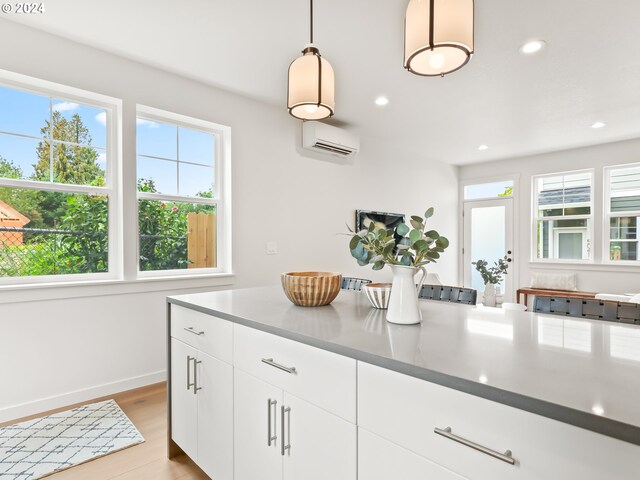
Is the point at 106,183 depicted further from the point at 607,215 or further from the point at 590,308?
the point at 607,215

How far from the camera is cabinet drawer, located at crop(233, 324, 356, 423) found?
1.01 meters

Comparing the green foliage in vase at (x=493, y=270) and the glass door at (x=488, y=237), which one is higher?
the glass door at (x=488, y=237)

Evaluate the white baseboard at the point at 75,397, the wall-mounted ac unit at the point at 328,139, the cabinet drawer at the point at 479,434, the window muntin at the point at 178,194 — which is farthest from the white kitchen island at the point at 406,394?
the wall-mounted ac unit at the point at 328,139

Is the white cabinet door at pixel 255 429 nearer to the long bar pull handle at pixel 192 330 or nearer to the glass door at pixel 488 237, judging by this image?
the long bar pull handle at pixel 192 330

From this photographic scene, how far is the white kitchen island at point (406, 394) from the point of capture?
0.65m

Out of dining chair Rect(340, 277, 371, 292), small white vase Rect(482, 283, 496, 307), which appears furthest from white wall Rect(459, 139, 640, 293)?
dining chair Rect(340, 277, 371, 292)

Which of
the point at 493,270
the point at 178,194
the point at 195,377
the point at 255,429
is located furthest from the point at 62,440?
the point at 493,270

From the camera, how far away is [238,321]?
4.57 feet

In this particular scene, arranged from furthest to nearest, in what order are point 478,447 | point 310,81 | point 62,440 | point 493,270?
point 493,270, point 62,440, point 310,81, point 478,447

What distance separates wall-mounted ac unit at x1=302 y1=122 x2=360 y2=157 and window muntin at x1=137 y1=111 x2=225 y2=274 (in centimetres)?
100

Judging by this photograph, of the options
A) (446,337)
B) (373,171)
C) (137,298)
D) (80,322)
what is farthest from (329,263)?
(446,337)

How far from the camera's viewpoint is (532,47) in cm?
270

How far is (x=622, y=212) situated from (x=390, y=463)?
19.9ft

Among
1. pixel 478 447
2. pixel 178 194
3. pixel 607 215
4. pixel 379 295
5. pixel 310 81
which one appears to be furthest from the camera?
pixel 607 215
